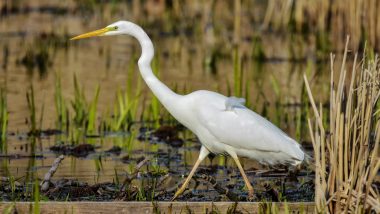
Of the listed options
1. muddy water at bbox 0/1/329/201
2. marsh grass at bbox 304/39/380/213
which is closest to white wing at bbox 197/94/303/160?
muddy water at bbox 0/1/329/201

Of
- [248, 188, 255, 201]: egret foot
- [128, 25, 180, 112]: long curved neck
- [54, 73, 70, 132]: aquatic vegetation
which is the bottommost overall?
[248, 188, 255, 201]: egret foot

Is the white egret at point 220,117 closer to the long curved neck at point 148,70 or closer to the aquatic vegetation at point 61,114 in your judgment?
the long curved neck at point 148,70

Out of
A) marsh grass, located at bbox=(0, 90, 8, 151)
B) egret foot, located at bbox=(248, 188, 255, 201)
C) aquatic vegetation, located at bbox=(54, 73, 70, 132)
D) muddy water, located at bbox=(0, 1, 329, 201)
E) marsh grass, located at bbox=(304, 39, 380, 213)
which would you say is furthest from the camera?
aquatic vegetation, located at bbox=(54, 73, 70, 132)

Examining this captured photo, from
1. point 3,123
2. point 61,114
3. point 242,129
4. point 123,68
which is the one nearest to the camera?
point 242,129

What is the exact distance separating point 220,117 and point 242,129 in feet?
0.56

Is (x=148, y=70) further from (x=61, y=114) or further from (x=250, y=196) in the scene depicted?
(x=61, y=114)

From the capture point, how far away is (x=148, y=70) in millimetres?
6965

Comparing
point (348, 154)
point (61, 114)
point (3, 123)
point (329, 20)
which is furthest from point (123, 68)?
point (348, 154)

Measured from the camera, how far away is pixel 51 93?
12.4 meters

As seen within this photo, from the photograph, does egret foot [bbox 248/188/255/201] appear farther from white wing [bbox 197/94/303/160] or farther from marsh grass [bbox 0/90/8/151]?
marsh grass [bbox 0/90/8/151]

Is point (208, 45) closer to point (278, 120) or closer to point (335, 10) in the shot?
point (335, 10)

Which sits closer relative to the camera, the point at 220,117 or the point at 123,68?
the point at 220,117

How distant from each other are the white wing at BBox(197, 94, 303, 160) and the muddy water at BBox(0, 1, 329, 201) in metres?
0.93

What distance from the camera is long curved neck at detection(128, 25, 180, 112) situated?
695cm
